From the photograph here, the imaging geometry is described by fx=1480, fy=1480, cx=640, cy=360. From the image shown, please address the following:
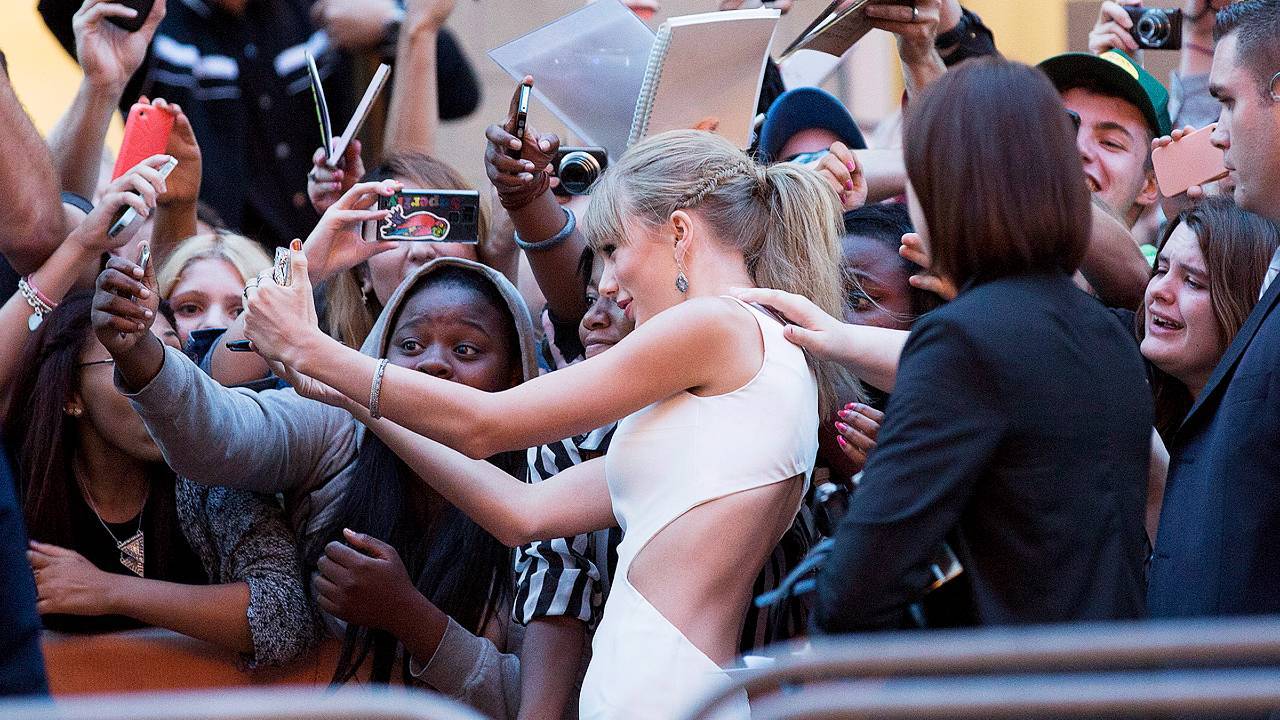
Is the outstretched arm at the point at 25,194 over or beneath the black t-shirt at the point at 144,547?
over

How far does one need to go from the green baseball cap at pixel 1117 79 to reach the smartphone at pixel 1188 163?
0.57m

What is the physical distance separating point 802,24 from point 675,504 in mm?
4495

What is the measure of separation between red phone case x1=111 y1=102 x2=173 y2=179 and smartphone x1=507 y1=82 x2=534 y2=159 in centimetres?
88

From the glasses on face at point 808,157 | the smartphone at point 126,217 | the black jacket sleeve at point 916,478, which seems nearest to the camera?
the black jacket sleeve at point 916,478

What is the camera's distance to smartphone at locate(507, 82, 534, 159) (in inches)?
128

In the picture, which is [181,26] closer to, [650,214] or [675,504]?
[650,214]

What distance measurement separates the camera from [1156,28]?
4383 millimetres

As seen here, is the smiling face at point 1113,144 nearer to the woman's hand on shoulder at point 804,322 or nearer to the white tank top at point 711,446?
the woman's hand on shoulder at point 804,322

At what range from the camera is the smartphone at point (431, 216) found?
3.44m

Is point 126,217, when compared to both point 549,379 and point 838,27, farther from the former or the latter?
point 838,27

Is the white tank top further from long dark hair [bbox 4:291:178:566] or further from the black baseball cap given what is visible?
the black baseball cap

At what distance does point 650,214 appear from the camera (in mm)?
2711

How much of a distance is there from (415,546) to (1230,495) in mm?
1722

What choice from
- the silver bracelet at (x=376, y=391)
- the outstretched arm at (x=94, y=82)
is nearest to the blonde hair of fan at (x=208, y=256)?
the outstretched arm at (x=94, y=82)
